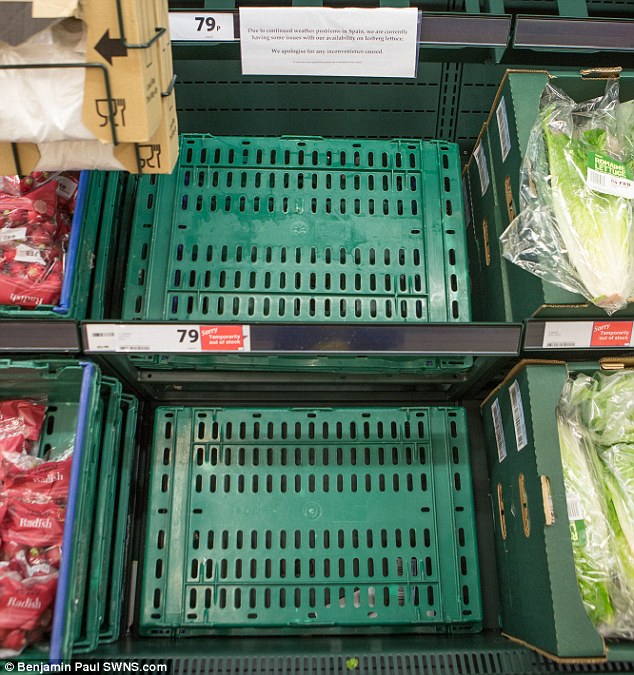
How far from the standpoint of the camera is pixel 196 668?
1184mm

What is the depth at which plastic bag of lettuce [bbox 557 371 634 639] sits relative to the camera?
1.19 meters

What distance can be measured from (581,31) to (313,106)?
2.16 ft

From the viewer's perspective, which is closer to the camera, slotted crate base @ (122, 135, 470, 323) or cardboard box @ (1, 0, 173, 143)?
cardboard box @ (1, 0, 173, 143)

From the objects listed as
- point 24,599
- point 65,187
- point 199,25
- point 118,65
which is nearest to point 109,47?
point 118,65

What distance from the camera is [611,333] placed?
1.26m

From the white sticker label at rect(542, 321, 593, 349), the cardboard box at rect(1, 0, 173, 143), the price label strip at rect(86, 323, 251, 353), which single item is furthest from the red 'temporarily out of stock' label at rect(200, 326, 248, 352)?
the white sticker label at rect(542, 321, 593, 349)

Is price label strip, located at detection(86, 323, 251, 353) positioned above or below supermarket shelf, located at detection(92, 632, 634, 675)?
above

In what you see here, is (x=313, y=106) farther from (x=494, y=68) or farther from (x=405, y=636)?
(x=405, y=636)

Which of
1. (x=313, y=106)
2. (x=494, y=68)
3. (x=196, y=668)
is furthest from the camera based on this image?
(x=313, y=106)

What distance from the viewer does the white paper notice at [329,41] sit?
4.37 ft

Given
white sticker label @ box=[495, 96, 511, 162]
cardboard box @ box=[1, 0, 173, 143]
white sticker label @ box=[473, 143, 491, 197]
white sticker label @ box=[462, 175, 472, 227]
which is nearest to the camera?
cardboard box @ box=[1, 0, 173, 143]

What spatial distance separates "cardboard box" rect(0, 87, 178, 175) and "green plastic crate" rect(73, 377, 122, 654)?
1.58ft

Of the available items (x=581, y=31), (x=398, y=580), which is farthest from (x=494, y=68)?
(x=398, y=580)

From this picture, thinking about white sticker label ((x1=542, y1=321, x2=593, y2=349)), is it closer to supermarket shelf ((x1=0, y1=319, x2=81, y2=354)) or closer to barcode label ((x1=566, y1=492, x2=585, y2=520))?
barcode label ((x1=566, y1=492, x2=585, y2=520))
